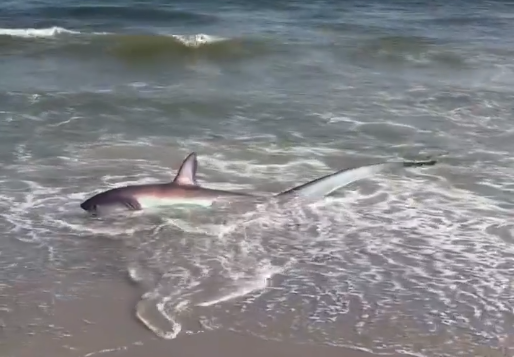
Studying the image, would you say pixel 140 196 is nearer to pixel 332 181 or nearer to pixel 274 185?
pixel 274 185

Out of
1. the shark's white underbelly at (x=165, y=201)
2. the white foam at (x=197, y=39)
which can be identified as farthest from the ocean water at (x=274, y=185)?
the white foam at (x=197, y=39)

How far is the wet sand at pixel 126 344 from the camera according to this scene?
16.2 feet

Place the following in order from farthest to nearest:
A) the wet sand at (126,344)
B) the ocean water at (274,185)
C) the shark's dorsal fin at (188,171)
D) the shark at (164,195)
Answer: the shark at (164,195)
the shark's dorsal fin at (188,171)
the ocean water at (274,185)
the wet sand at (126,344)

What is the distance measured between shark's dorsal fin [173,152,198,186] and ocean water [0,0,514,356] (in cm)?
29

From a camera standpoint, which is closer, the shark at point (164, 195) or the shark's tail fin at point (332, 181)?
the shark at point (164, 195)

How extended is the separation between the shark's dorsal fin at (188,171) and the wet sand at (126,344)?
177 cm

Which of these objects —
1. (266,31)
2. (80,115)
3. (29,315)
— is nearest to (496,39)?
(266,31)

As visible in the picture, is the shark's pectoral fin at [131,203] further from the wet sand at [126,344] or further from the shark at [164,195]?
the wet sand at [126,344]

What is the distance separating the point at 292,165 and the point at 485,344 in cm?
404

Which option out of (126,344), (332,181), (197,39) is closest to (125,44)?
(197,39)

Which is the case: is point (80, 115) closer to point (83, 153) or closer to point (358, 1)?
point (83, 153)

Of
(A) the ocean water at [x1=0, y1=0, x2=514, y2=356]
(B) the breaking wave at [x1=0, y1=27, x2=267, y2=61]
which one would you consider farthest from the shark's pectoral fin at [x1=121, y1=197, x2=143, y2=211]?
(B) the breaking wave at [x1=0, y1=27, x2=267, y2=61]

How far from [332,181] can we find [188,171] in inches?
56.1

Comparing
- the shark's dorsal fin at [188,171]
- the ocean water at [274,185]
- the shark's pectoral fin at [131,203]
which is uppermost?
the shark's dorsal fin at [188,171]
